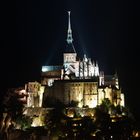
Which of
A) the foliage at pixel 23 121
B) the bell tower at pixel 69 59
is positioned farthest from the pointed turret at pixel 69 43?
the foliage at pixel 23 121

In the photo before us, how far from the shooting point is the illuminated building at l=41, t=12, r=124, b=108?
79375mm

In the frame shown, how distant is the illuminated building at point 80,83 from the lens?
260 feet

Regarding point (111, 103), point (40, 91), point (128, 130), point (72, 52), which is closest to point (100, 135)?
point (128, 130)

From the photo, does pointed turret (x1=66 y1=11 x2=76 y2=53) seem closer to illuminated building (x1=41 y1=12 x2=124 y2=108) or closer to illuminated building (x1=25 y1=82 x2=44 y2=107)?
illuminated building (x1=41 y1=12 x2=124 y2=108)

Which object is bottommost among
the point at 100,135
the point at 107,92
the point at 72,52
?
the point at 100,135

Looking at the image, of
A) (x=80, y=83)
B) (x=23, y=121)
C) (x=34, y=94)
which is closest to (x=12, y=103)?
(x=34, y=94)

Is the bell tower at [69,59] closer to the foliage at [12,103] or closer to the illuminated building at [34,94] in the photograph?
the illuminated building at [34,94]

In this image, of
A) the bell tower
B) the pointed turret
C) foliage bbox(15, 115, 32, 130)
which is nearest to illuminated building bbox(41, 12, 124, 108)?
the bell tower

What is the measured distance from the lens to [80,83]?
80.1 meters

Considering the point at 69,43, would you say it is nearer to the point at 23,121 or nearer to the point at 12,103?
the point at 12,103

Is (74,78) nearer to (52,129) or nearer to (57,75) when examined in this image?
(57,75)

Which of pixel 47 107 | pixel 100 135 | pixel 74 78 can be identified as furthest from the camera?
pixel 74 78

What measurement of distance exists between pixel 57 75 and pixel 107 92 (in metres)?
10.7

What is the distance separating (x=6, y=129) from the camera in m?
71.8
